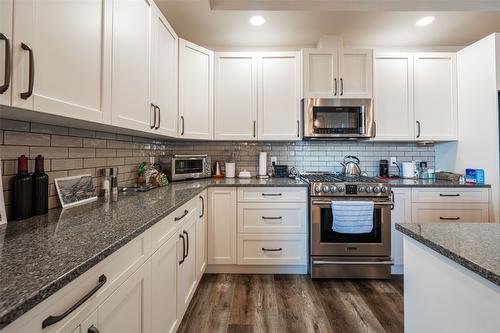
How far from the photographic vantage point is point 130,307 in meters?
0.89

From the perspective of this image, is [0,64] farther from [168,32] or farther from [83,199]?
[168,32]

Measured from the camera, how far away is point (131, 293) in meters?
0.90

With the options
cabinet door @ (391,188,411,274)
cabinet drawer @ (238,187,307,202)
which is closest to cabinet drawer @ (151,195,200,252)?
cabinet drawer @ (238,187,307,202)

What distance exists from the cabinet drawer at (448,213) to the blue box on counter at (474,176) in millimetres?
237

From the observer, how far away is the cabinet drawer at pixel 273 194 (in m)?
2.34

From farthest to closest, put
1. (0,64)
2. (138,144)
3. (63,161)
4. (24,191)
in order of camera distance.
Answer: (138,144) → (63,161) → (24,191) → (0,64)

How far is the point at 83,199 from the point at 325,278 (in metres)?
2.13

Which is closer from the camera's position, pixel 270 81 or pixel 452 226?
pixel 452 226

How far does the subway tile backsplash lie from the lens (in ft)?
3.62

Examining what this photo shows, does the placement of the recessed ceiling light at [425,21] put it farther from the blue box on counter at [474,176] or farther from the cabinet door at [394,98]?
the blue box on counter at [474,176]

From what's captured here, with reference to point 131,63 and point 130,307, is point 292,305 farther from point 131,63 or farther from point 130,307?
point 131,63

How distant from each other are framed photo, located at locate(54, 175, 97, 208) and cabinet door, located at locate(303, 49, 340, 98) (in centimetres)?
214

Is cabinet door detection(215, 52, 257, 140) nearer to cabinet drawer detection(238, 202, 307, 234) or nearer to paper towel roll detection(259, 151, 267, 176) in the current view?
paper towel roll detection(259, 151, 267, 176)

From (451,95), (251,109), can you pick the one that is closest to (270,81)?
(251,109)
